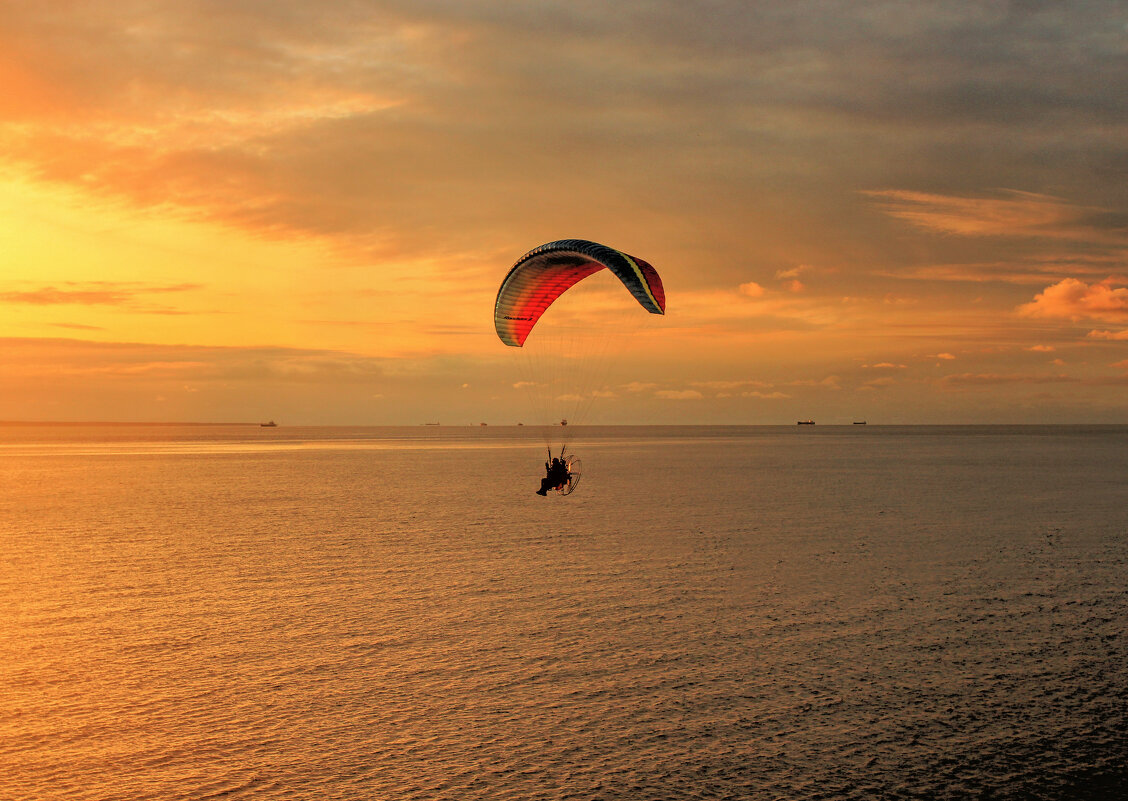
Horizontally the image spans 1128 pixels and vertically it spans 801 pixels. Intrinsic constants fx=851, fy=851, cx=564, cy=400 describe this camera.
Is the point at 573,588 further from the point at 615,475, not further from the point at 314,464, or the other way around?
the point at 314,464

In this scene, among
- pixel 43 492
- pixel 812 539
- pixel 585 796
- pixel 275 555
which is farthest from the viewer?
pixel 43 492

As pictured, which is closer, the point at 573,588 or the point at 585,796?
the point at 585,796

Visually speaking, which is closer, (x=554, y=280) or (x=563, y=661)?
(x=563, y=661)

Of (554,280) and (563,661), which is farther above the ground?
(554,280)

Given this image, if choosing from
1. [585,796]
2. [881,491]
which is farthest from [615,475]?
[585,796]
